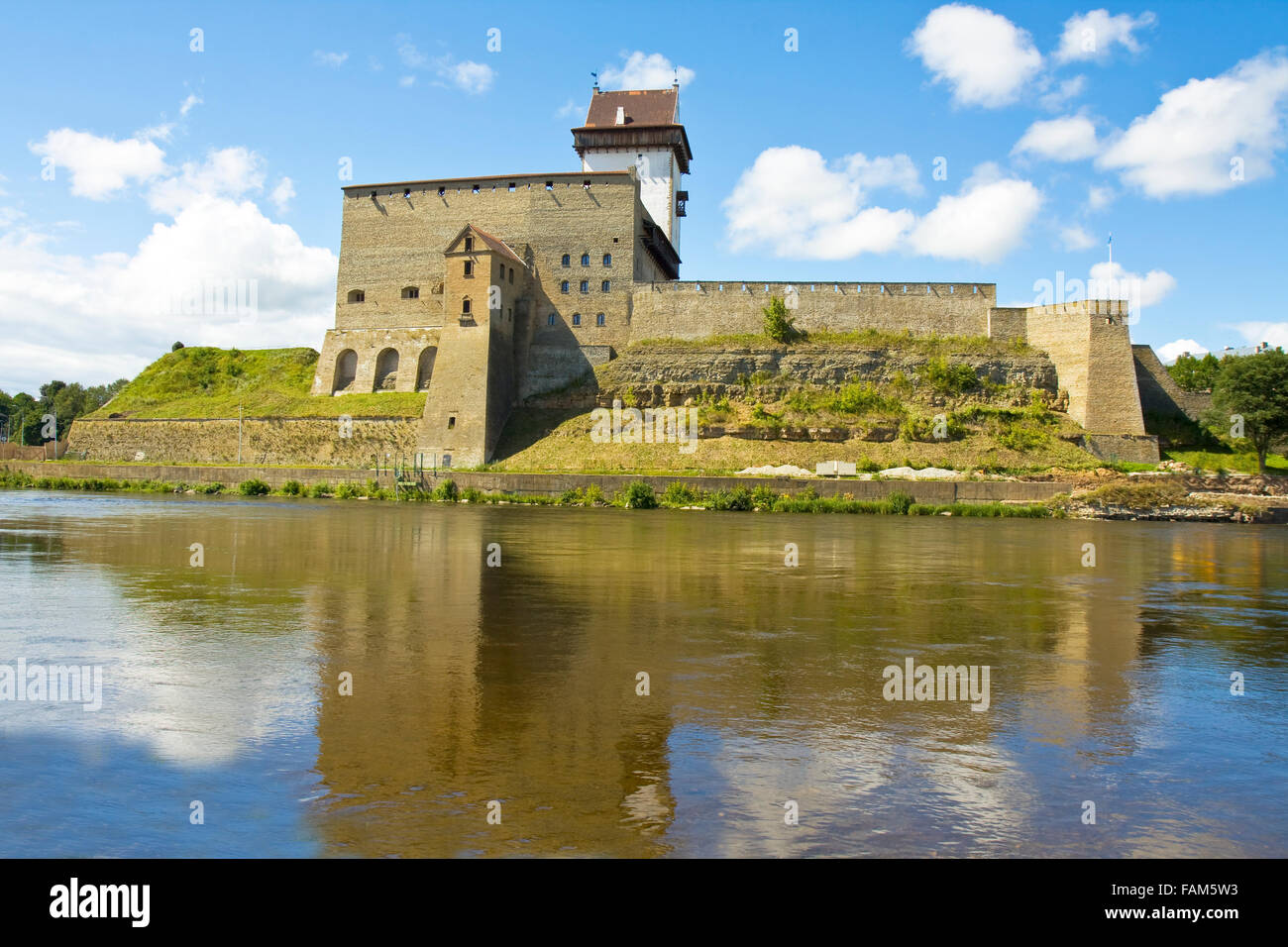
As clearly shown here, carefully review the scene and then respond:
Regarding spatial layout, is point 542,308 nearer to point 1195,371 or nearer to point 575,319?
point 575,319

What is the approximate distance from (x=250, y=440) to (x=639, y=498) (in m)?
22.2

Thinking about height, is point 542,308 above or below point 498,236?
below

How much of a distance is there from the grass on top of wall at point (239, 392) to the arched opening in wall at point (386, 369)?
1572 mm

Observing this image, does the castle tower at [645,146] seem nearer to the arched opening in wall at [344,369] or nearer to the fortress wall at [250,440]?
the arched opening in wall at [344,369]

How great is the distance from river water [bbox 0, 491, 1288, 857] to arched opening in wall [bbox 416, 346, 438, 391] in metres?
33.2

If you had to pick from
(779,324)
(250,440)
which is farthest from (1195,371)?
(250,440)

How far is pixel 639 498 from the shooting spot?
34.2 meters

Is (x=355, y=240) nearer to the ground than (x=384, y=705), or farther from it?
farther from it

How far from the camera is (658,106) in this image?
5603 cm

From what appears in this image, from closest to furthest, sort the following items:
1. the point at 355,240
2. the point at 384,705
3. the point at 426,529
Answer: the point at 384,705, the point at 426,529, the point at 355,240

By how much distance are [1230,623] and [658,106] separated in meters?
52.3
